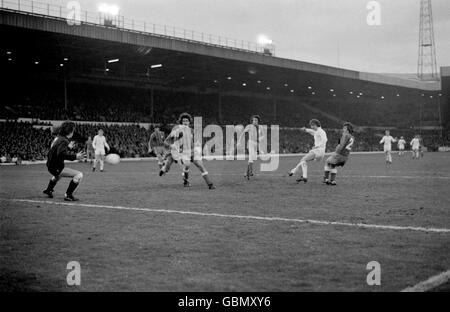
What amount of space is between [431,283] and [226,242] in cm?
270

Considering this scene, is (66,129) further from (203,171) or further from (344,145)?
(344,145)

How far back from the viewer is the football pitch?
4.71 meters

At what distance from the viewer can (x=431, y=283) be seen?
14.6 ft

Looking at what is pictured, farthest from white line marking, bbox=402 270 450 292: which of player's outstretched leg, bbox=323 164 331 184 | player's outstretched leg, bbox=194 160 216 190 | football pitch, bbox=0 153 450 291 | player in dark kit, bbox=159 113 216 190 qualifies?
player's outstretched leg, bbox=323 164 331 184

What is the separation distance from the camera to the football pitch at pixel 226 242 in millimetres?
4715

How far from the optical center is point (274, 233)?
7.07 m

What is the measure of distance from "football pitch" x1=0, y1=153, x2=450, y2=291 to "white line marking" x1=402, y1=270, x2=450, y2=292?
0.14 feet

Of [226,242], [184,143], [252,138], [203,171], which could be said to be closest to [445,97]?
[252,138]

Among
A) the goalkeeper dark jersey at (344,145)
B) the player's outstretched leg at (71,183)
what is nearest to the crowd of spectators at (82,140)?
the goalkeeper dark jersey at (344,145)

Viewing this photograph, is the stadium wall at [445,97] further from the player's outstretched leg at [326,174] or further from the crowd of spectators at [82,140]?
the player's outstretched leg at [326,174]

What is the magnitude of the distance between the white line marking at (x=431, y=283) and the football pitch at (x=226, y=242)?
4 cm

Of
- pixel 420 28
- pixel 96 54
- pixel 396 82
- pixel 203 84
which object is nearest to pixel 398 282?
pixel 96 54
